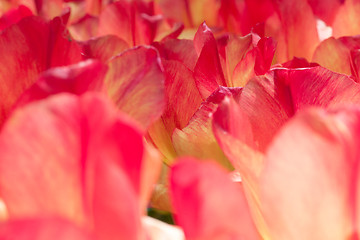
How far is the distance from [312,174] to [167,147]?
0.66 ft

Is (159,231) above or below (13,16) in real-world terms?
below

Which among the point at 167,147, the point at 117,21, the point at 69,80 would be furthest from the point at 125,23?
the point at 69,80

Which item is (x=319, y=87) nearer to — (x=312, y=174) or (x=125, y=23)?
(x=312, y=174)

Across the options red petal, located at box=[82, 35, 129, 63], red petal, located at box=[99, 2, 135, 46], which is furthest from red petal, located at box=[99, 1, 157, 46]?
red petal, located at box=[82, 35, 129, 63]

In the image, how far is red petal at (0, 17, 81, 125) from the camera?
37cm

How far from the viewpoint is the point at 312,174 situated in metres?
0.23

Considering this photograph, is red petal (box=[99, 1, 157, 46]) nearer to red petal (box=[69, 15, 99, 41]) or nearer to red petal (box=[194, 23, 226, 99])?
red petal (box=[69, 15, 99, 41])

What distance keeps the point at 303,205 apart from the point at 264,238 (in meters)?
0.07

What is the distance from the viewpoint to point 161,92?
0.32m

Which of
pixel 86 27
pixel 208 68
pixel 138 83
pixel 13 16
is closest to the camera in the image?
pixel 138 83

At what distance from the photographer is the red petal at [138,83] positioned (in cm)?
31

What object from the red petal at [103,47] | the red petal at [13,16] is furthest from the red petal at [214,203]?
the red petal at [13,16]

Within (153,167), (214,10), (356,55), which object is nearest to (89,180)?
(153,167)

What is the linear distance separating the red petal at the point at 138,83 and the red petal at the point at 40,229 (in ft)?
0.39
